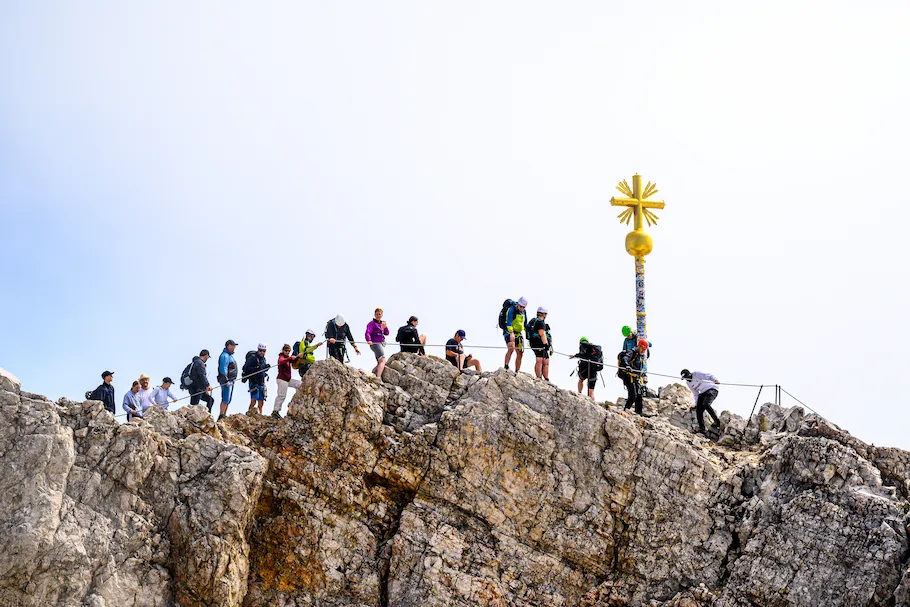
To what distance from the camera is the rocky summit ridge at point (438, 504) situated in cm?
2361

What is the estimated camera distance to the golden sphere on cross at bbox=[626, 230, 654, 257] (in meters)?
33.8

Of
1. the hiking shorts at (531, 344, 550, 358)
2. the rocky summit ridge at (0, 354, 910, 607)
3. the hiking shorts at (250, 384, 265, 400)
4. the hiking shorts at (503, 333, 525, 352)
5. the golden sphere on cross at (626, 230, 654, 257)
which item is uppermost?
the golden sphere on cross at (626, 230, 654, 257)

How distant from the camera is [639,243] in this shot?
33.8 metres

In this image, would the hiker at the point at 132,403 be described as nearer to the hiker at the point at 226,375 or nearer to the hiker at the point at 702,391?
the hiker at the point at 226,375

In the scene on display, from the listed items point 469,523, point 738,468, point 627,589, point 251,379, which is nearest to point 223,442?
point 251,379

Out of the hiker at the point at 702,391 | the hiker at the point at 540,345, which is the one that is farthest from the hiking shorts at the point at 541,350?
the hiker at the point at 702,391

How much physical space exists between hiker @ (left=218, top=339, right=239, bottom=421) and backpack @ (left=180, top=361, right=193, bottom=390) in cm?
67

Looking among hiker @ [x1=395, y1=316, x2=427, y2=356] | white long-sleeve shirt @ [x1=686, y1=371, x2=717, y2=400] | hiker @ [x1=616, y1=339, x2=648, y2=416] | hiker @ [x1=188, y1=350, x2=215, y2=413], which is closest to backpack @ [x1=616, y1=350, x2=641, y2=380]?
hiker @ [x1=616, y1=339, x2=648, y2=416]

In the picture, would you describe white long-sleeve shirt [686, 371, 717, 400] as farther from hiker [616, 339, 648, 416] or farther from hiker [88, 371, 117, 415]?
hiker [88, 371, 117, 415]

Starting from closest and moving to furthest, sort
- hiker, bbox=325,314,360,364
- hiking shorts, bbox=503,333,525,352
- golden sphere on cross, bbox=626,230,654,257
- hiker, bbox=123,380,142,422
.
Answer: hiker, bbox=123,380,142,422
hiker, bbox=325,314,360,364
hiking shorts, bbox=503,333,525,352
golden sphere on cross, bbox=626,230,654,257

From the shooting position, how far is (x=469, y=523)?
25797mm

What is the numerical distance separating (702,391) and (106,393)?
14.2 m

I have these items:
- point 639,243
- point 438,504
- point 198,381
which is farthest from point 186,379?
point 639,243

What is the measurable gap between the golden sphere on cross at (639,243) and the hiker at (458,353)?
7569 mm
